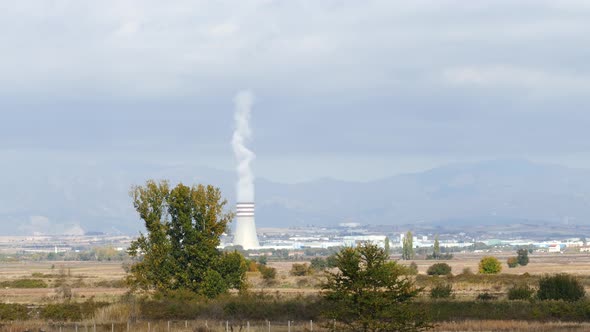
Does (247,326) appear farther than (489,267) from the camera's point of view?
No

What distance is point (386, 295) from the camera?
4319 cm

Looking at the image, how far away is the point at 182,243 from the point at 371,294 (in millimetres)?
30970

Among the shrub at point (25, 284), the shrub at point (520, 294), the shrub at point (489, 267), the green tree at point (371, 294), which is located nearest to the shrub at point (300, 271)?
the shrub at point (489, 267)

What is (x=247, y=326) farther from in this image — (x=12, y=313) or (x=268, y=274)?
(x=268, y=274)

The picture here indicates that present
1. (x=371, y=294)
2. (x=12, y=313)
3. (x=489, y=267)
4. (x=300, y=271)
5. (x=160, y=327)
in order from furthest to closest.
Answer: (x=300, y=271) → (x=489, y=267) → (x=12, y=313) → (x=160, y=327) → (x=371, y=294)

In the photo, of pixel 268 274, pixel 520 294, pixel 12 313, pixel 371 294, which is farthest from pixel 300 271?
pixel 371 294

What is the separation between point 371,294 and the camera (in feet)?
141

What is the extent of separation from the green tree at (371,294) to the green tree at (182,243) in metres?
28.3

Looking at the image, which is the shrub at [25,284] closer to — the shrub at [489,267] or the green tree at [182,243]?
the green tree at [182,243]

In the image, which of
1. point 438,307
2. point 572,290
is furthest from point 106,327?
point 572,290

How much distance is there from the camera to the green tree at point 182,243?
71.2 metres

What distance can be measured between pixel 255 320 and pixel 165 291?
9.58 m

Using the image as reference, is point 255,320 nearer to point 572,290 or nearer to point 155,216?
point 155,216

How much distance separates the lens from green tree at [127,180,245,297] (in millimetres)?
71188
